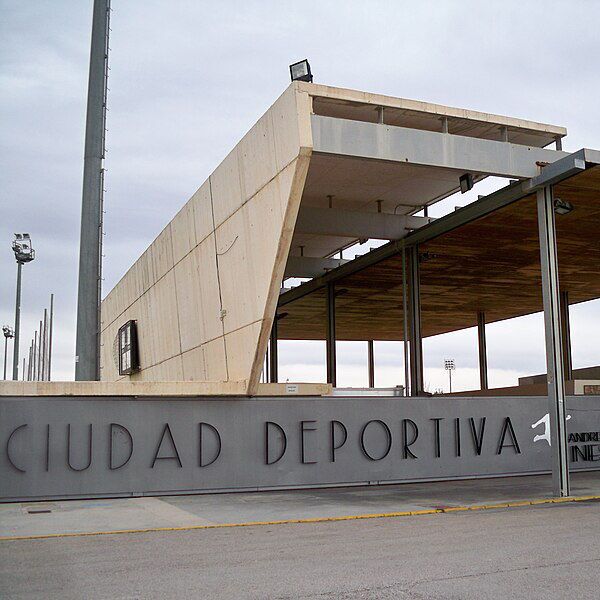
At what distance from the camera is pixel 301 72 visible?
16000mm

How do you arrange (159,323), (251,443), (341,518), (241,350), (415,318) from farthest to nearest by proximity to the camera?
(159,323), (415,318), (241,350), (251,443), (341,518)

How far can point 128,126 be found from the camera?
24344mm

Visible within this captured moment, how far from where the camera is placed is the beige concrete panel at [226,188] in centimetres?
1790

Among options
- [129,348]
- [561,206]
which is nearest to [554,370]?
[561,206]

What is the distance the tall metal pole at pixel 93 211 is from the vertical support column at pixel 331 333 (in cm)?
912

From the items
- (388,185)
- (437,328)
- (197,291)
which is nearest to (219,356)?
(197,291)

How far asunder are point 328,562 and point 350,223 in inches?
551

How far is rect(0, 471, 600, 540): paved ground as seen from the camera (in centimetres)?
1223

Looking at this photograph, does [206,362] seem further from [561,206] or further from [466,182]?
[561,206]

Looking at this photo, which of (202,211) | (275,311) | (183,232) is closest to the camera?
(275,311)

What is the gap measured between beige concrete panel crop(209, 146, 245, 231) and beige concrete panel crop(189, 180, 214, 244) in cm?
41

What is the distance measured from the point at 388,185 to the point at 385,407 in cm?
568

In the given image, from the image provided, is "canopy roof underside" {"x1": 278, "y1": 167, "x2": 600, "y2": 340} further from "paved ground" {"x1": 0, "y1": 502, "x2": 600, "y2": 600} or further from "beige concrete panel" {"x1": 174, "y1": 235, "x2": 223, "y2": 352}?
"paved ground" {"x1": 0, "y1": 502, "x2": 600, "y2": 600}

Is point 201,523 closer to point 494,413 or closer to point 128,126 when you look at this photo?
point 494,413
